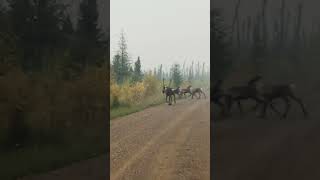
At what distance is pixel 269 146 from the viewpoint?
15.0 ft

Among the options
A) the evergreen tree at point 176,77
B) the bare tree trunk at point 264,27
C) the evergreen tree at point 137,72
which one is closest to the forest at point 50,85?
the evergreen tree at point 137,72

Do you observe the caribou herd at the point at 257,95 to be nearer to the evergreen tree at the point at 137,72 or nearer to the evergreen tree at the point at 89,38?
the evergreen tree at the point at 137,72

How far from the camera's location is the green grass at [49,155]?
4.62 metres

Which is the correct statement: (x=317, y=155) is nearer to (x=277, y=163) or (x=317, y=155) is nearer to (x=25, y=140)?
(x=277, y=163)

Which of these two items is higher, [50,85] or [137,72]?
[137,72]

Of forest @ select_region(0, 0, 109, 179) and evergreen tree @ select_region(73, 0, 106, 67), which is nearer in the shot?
forest @ select_region(0, 0, 109, 179)

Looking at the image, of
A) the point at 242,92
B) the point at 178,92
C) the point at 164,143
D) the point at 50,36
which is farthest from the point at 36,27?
the point at 242,92

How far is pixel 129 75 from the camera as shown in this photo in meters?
4.91

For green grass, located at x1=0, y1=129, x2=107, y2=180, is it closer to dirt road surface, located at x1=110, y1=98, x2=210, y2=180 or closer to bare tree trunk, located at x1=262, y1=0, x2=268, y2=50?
dirt road surface, located at x1=110, y1=98, x2=210, y2=180

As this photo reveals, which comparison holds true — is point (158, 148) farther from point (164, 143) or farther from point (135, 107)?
point (135, 107)

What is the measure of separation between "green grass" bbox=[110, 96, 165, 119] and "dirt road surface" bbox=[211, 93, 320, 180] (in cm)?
86

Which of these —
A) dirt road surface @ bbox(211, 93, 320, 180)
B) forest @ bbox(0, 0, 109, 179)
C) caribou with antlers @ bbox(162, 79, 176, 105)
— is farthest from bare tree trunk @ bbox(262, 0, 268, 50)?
forest @ bbox(0, 0, 109, 179)

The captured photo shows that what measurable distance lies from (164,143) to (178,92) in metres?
0.69

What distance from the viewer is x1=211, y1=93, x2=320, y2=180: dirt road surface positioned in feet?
14.5
